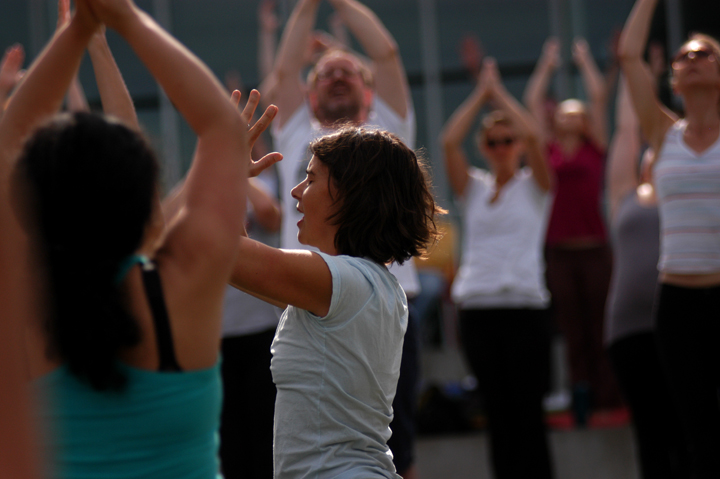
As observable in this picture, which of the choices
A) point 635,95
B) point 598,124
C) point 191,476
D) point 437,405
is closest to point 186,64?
point 191,476

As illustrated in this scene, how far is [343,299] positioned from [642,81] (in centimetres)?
232

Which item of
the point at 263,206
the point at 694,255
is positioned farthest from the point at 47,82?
the point at 694,255

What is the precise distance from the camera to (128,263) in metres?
1.21

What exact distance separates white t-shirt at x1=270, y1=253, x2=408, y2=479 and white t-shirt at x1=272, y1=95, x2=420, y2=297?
1.37 m

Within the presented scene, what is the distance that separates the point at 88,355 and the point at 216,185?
0.33 metres

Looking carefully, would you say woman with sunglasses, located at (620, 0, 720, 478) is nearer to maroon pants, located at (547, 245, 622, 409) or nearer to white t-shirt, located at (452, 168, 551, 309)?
white t-shirt, located at (452, 168, 551, 309)

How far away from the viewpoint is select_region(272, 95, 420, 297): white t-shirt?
3.18 m

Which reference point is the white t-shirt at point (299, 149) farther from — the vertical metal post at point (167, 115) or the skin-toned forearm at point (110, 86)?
the vertical metal post at point (167, 115)

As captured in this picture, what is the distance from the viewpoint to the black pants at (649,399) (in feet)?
12.5

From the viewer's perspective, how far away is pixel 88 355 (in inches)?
45.4

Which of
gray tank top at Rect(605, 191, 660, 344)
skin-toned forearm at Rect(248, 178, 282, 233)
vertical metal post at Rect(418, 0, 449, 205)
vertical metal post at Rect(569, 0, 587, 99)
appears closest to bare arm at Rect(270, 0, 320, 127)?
skin-toned forearm at Rect(248, 178, 282, 233)

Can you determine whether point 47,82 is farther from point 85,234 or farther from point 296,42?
point 296,42

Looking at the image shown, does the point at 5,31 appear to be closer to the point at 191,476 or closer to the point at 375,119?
the point at 375,119

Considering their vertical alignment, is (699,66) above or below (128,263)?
above
